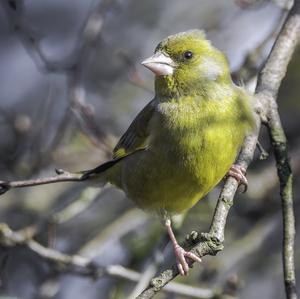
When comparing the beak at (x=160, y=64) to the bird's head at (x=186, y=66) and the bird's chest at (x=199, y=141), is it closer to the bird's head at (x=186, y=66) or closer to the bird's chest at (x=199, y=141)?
the bird's head at (x=186, y=66)

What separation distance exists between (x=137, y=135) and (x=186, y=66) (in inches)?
23.5

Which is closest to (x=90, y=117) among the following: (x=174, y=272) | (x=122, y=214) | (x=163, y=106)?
(x=122, y=214)

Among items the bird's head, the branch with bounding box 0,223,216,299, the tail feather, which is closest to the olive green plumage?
the bird's head

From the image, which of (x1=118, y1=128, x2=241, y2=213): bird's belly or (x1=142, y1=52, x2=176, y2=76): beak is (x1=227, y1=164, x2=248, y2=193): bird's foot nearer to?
(x1=118, y1=128, x2=241, y2=213): bird's belly

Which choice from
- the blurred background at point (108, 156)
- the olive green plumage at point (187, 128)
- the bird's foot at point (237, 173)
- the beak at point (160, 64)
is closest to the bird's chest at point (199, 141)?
the olive green plumage at point (187, 128)

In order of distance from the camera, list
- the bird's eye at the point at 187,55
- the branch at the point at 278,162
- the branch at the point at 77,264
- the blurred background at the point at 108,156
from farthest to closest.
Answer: the blurred background at the point at 108,156, the branch at the point at 77,264, the bird's eye at the point at 187,55, the branch at the point at 278,162

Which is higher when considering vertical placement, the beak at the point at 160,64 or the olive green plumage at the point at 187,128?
the beak at the point at 160,64

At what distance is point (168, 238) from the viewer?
5930 mm

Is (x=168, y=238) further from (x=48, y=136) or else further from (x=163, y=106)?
(x=48, y=136)

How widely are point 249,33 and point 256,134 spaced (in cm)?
367

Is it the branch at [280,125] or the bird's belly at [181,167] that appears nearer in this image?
the branch at [280,125]

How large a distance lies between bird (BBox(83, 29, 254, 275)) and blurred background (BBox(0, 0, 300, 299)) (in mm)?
679

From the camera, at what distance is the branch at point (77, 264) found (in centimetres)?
571

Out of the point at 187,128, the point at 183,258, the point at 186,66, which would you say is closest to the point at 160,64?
the point at 186,66
